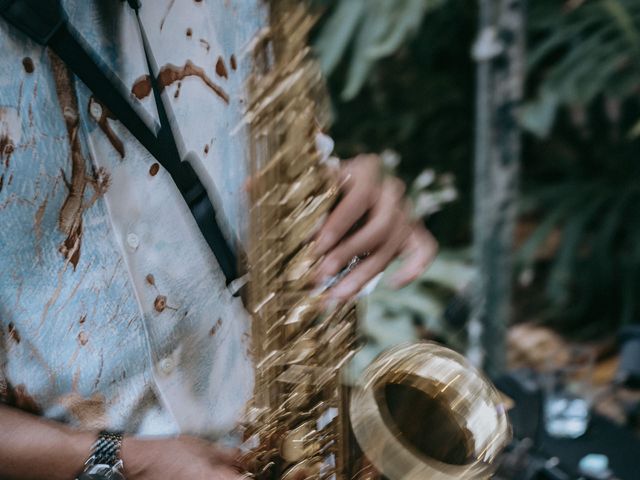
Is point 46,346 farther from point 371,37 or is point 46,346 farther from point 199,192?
point 371,37

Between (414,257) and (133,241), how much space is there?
0.36m

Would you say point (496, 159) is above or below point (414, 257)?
below

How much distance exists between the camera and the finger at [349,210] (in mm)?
804

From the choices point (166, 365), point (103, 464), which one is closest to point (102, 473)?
point (103, 464)

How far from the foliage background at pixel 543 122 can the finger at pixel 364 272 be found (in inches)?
53.3

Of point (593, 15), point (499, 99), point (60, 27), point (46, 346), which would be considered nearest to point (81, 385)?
point (46, 346)

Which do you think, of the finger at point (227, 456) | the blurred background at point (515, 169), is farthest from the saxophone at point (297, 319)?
the blurred background at point (515, 169)

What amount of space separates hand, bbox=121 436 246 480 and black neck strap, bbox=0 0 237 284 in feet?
0.67

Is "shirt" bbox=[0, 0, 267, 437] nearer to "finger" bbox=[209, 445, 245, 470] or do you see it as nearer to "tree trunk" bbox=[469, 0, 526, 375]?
"finger" bbox=[209, 445, 245, 470]

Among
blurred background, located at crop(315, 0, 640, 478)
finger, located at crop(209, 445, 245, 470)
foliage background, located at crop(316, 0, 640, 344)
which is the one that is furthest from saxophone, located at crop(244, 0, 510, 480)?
foliage background, located at crop(316, 0, 640, 344)

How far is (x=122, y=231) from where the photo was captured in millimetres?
742

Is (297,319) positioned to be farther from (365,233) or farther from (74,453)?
(74,453)

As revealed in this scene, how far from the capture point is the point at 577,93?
2242 millimetres

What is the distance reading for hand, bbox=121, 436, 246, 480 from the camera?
2.36ft
